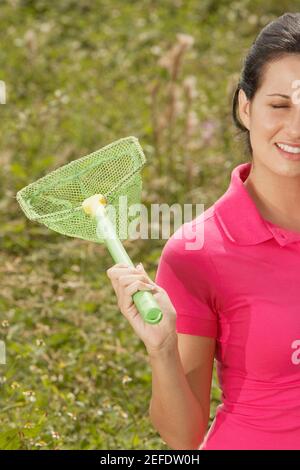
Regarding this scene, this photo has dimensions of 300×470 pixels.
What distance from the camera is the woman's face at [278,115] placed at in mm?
2326

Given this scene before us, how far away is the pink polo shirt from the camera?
7.56ft

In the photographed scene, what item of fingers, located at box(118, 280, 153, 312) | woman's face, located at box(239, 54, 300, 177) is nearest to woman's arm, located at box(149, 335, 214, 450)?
fingers, located at box(118, 280, 153, 312)

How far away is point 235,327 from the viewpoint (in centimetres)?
236

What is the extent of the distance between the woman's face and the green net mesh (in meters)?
0.26

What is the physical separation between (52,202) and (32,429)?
92 cm

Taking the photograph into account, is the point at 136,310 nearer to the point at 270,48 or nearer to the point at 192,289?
the point at 192,289

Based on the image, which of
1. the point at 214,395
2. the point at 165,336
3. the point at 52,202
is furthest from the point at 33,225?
the point at 165,336

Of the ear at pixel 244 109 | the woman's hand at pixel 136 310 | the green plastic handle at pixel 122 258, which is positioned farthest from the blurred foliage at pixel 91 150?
the woman's hand at pixel 136 310

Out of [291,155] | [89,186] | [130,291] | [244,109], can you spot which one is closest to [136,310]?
[130,291]

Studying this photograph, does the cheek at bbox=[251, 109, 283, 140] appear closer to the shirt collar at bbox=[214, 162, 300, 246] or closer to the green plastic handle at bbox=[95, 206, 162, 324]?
the shirt collar at bbox=[214, 162, 300, 246]

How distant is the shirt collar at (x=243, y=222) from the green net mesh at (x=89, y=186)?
0.20m

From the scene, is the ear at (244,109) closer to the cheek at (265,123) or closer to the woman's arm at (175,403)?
the cheek at (265,123)

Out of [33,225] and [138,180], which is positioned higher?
[138,180]
